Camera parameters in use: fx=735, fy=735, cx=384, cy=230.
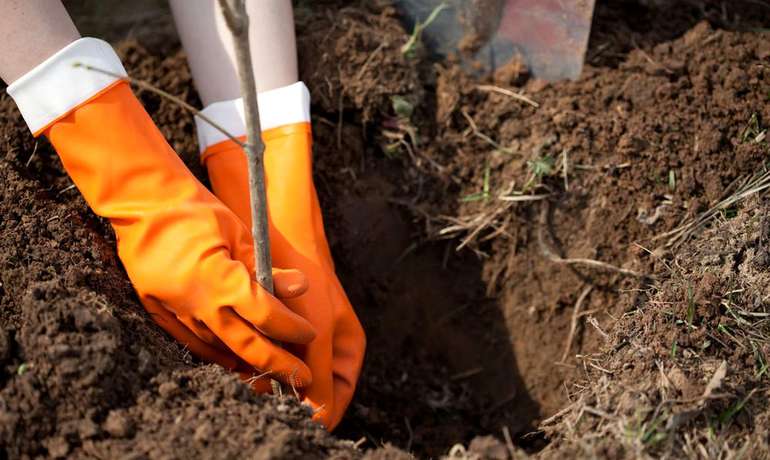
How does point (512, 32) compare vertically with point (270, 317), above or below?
above

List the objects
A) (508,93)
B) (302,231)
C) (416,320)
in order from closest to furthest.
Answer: (302,231)
(508,93)
(416,320)

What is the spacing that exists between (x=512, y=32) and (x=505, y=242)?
1.96 feet

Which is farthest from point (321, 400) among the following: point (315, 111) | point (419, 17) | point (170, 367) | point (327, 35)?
point (419, 17)

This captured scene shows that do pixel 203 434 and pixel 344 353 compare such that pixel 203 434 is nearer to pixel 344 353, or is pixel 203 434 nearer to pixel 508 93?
pixel 344 353

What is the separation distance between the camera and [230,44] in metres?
1.83

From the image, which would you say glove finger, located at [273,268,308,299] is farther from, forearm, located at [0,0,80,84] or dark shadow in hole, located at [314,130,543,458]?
forearm, located at [0,0,80,84]

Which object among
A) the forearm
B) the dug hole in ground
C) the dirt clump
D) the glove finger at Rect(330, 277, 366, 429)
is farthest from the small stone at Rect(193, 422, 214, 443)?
the forearm

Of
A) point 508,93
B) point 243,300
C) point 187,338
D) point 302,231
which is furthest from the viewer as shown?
point 508,93

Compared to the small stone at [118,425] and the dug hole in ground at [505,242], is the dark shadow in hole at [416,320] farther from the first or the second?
the small stone at [118,425]

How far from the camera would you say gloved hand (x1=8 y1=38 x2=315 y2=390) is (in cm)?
149

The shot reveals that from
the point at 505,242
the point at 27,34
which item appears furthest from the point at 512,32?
the point at 27,34

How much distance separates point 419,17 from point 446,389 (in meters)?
1.07

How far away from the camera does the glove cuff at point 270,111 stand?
1.81 meters

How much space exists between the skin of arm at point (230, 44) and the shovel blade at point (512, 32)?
45 cm
